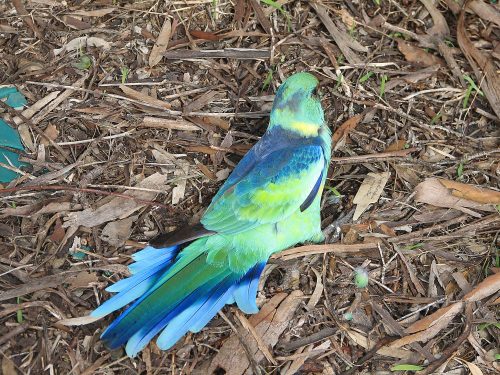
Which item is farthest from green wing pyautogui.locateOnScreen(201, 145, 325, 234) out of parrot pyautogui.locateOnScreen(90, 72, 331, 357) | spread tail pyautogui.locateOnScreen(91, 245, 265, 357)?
spread tail pyautogui.locateOnScreen(91, 245, 265, 357)

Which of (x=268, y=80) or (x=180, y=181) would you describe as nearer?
(x=180, y=181)

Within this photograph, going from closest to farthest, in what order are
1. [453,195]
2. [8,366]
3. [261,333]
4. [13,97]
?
[8,366], [261,333], [453,195], [13,97]

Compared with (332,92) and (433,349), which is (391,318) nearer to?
(433,349)

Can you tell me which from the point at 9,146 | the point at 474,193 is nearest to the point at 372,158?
the point at 474,193

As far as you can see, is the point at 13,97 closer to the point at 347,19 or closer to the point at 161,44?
the point at 161,44

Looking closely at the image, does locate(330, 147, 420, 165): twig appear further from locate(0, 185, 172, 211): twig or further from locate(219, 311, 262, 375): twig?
locate(219, 311, 262, 375): twig

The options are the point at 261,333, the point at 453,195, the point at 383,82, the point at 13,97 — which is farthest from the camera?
the point at 383,82

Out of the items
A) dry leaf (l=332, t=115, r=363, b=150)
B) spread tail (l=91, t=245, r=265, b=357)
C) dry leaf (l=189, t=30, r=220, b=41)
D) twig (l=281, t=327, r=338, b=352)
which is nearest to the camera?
spread tail (l=91, t=245, r=265, b=357)

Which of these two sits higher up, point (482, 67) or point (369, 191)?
point (482, 67)

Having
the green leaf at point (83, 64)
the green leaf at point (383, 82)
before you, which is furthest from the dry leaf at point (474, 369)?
the green leaf at point (83, 64)
